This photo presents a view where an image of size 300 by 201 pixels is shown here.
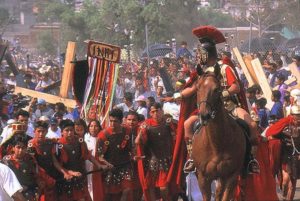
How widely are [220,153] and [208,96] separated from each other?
1114 millimetres

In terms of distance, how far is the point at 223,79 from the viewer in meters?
12.1

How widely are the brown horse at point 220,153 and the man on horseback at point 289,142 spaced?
230cm

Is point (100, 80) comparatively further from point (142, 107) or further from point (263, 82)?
point (263, 82)

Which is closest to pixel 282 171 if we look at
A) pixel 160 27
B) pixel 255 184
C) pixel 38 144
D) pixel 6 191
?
pixel 255 184

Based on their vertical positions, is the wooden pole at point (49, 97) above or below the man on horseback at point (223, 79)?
below

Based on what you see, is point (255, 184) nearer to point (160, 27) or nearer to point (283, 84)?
point (283, 84)

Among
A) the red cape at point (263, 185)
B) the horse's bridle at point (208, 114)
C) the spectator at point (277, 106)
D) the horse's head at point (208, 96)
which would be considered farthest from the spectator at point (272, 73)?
the horse's bridle at point (208, 114)

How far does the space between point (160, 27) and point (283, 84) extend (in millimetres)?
28581

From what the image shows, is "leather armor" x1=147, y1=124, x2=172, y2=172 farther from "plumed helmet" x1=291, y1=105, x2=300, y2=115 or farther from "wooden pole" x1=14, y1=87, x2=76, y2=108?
"wooden pole" x1=14, y1=87, x2=76, y2=108

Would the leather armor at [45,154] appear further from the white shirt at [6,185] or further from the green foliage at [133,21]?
the green foliage at [133,21]

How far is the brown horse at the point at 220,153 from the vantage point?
11.8 metres

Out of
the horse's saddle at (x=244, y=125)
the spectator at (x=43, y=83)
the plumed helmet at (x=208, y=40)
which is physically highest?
the plumed helmet at (x=208, y=40)

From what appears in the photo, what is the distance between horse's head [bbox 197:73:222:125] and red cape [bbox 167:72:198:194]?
103 centimetres

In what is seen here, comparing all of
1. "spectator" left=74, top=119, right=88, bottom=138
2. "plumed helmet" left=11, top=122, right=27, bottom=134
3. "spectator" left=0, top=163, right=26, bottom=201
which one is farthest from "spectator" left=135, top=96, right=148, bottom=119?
"spectator" left=0, top=163, right=26, bottom=201
